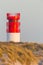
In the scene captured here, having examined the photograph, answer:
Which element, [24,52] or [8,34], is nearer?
[24,52]

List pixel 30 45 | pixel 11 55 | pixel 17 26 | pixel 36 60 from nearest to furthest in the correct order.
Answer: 1. pixel 11 55
2. pixel 36 60
3. pixel 30 45
4. pixel 17 26

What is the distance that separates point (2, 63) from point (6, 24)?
6.51 m

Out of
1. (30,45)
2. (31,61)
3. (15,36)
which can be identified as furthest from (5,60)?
(15,36)

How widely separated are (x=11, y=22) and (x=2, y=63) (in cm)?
652

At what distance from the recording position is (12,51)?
6.96 metres

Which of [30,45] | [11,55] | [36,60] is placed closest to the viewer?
[11,55]

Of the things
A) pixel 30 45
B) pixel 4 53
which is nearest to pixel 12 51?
pixel 4 53

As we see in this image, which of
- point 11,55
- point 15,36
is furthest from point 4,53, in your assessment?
point 15,36

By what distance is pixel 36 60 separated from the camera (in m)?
7.13

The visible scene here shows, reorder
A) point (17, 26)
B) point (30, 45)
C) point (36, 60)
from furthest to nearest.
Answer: point (17, 26) < point (30, 45) < point (36, 60)

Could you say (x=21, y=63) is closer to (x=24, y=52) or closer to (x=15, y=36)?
(x=24, y=52)

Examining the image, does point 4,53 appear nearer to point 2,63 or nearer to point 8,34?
point 2,63

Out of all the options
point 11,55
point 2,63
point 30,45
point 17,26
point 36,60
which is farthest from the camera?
point 17,26

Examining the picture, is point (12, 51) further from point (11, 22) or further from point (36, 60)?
point (11, 22)
